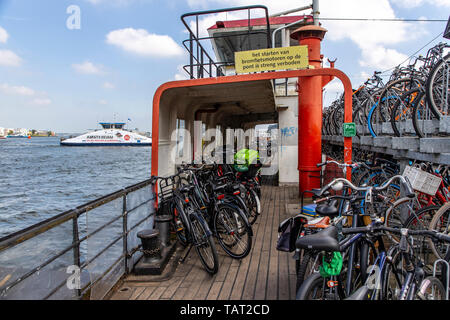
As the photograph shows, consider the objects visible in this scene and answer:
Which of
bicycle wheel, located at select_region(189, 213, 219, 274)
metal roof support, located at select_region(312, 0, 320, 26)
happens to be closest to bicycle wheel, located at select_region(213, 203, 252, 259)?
bicycle wheel, located at select_region(189, 213, 219, 274)

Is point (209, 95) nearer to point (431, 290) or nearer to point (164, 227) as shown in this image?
point (164, 227)

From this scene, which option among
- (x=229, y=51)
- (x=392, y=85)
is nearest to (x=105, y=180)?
(x=229, y=51)

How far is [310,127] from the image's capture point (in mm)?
8133

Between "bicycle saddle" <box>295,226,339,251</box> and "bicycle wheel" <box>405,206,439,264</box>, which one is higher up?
"bicycle saddle" <box>295,226,339,251</box>

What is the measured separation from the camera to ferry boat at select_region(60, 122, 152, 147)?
8488 cm

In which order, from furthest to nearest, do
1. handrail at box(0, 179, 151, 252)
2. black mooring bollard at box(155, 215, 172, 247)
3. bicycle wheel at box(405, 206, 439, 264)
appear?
black mooring bollard at box(155, 215, 172, 247), bicycle wheel at box(405, 206, 439, 264), handrail at box(0, 179, 151, 252)

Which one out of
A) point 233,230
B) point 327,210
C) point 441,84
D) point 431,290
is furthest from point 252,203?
point 431,290

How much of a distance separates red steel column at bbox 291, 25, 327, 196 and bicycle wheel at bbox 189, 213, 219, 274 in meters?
4.09

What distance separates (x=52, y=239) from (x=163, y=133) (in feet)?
12.5

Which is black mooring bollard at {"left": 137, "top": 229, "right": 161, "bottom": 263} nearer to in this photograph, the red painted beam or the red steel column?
the red painted beam

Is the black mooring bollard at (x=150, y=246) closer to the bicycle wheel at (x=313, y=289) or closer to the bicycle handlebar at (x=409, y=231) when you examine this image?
the bicycle wheel at (x=313, y=289)

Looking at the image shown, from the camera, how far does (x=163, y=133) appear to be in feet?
21.6

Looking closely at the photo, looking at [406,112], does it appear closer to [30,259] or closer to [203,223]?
[203,223]

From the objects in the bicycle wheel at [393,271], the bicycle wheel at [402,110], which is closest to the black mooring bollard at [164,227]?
the bicycle wheel at [393,271]
